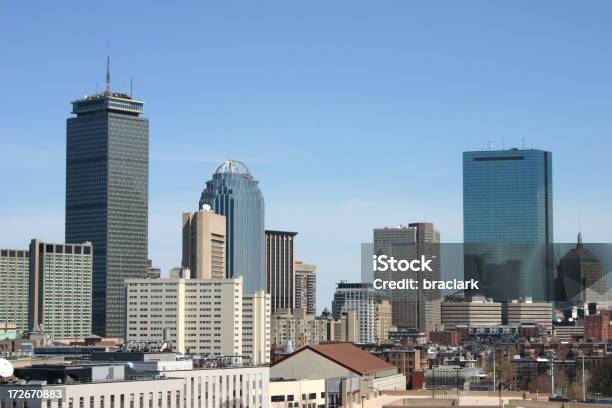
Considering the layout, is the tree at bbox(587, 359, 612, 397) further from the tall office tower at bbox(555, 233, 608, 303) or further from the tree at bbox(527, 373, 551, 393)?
the tall office tower at bbox(555, 233, 608, 303)

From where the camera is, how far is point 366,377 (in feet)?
424

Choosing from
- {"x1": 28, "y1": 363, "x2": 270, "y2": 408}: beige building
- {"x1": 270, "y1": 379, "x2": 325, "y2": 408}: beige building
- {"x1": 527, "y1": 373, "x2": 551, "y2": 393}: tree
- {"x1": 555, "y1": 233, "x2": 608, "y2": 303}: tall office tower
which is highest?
{"x1": 555, "y1": 233, "x2": 608, "y2": 303}: tall office tower

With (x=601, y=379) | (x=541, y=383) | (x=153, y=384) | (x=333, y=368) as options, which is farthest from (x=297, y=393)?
(x=541, y=383)

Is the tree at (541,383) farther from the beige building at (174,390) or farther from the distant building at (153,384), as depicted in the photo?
the beige building at (174,390)

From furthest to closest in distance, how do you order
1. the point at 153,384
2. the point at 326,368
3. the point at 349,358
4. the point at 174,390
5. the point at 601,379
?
the point at 601,379
the point at 349,358
the point at 326,368
the point at 174,390
the point at 153,384

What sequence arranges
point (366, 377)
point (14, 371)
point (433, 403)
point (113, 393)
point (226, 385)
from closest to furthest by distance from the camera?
point (433, 403) → point (113, 393) → point (14, 371) → point (226, 385) → point (366, 377)

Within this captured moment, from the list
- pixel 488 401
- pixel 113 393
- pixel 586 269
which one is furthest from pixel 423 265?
pixel 113 393

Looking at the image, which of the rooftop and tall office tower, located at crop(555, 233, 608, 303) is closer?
tall office tower, located at crop(555, 233, 608, 303)

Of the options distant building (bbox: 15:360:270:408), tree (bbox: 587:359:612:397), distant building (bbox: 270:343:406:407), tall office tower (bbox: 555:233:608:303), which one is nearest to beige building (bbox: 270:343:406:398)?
distant building (bbox: 270:343:406:407)

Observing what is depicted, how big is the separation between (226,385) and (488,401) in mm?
23146

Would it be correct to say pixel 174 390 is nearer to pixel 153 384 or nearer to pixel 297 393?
pixel 153 384

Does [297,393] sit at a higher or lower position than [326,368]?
lower

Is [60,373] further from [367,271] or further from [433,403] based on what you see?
[367,271]

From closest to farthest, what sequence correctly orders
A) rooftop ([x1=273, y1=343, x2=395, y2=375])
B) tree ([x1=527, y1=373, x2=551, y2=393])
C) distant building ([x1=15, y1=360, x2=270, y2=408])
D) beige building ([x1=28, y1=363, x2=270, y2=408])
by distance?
1. beige building ([x1=28, y1=363, x2=270, y2=408])
2. distant building ([x1=15, y1=360, x2=270, y2=408])
3. rooftop ([x1=273, y1=343, x2=395, y2=375])
4. tree ([x1=527, y1=373, x2=551, y2=393])
